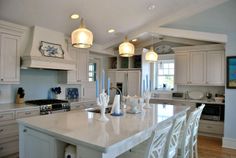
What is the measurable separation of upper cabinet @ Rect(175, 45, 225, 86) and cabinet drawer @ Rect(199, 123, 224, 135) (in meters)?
1.12

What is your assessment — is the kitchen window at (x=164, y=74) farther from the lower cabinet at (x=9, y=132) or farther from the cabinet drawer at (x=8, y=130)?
the cabinet drawer at (x=8, y=130)

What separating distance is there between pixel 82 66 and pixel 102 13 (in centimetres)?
161

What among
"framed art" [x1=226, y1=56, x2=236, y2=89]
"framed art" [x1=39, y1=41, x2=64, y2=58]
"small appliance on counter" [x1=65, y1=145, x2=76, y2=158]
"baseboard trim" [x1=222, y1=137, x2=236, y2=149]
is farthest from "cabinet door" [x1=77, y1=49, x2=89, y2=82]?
"baseboard trim" [x1=222, y1=137, x2=236, y2=149]

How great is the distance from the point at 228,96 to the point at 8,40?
476 cm

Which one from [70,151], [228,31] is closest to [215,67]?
[228,31]

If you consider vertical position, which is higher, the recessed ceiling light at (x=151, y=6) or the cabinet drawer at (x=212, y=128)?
the recessed ceiling light at (x=151, y=6)

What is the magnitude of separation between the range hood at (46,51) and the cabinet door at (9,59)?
18 centimetres

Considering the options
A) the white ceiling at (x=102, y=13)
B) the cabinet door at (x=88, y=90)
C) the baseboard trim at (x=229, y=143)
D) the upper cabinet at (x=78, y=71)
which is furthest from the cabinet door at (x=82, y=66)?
the baseboard trim at (x=229, y=143)

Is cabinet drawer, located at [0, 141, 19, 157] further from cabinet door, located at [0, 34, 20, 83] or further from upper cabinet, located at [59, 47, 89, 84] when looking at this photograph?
upper cabinet, located at [59, 47, 89, 84]

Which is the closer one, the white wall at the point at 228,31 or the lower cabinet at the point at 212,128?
the white wall at the point at 228,31

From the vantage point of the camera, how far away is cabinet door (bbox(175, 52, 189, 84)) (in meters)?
5.21

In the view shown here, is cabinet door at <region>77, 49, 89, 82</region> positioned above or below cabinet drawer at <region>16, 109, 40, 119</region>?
above

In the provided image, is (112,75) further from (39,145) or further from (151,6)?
(39,145)

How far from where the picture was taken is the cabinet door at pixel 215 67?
4728 millimetres
